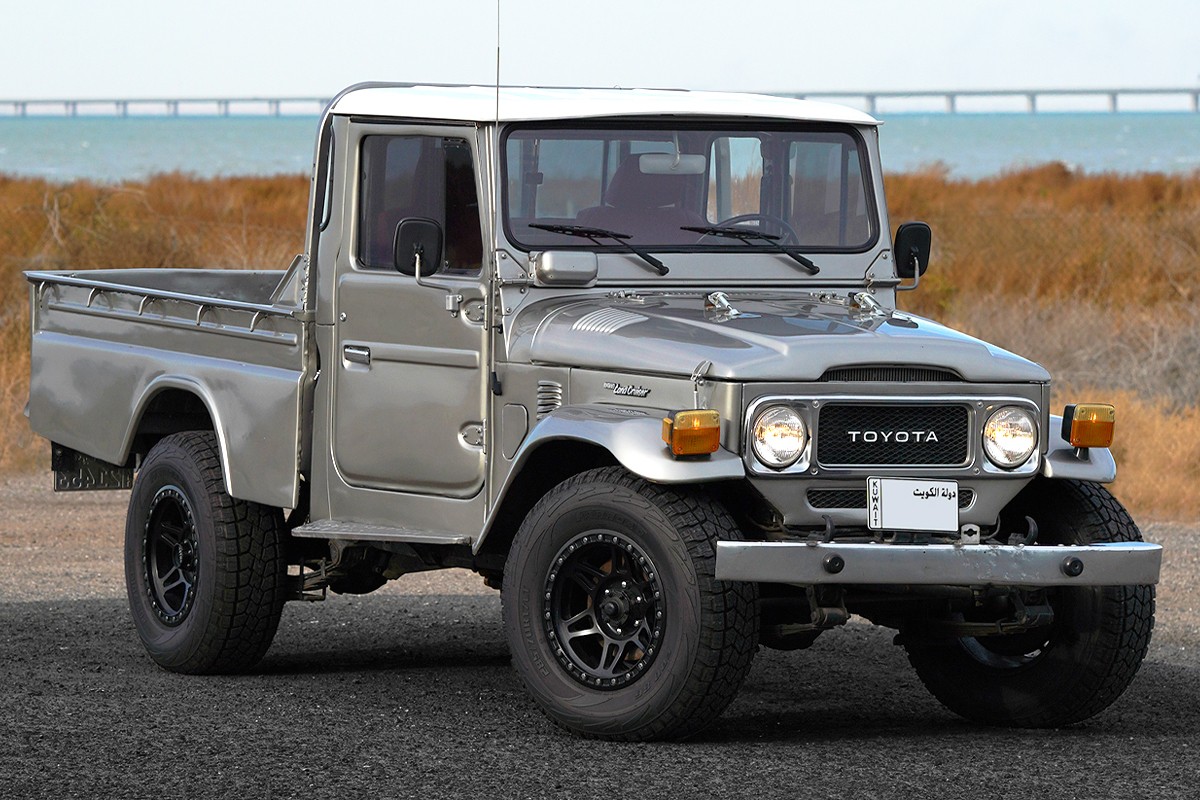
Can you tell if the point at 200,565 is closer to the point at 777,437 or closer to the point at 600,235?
the point at 600,235

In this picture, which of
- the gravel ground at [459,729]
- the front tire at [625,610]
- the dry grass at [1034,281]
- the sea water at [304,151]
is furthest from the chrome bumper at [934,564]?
the sea water at [304,151]

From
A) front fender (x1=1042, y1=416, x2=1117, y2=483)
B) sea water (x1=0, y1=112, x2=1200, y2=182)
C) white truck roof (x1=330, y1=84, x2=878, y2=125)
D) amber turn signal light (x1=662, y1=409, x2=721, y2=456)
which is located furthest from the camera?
sea water (x1=0, y1=112, x2=1200, y2=182)

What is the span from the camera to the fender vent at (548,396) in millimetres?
7020

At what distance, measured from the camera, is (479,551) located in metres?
7.31

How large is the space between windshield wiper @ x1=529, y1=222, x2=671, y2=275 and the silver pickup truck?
0.7 inches

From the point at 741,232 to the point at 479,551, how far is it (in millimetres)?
1549

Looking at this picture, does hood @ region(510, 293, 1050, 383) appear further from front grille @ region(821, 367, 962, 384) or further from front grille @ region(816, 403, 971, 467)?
front grille @ region(816, 403, 971, 467)

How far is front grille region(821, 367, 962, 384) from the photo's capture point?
6582mm

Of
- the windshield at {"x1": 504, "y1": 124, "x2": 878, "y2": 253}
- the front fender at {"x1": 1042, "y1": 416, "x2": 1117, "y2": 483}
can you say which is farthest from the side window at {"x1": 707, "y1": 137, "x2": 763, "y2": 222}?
the front fender at {"x1": 1042, "y1": 416, "x2": 1117, "y2": 483}

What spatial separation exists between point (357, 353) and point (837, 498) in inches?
80.1

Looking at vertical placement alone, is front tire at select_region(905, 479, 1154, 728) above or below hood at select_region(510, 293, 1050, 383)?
below

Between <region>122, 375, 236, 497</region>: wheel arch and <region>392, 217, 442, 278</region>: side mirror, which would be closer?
<region>392, 217, 442, 278</region>: side mirror

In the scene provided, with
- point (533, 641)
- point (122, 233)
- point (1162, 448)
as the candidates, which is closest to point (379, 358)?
point (533, 641)

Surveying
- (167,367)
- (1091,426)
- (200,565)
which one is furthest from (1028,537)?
(167,367)
